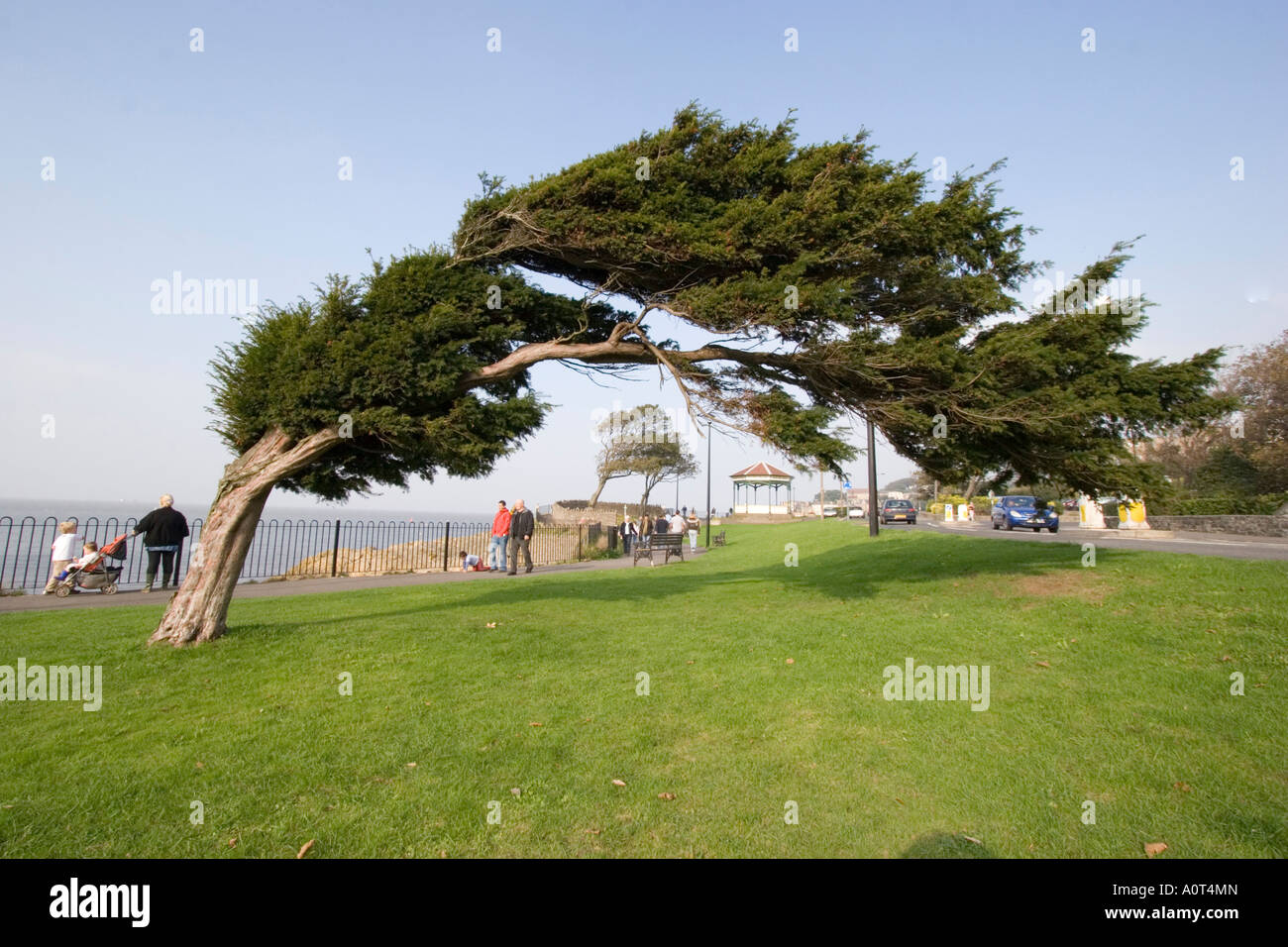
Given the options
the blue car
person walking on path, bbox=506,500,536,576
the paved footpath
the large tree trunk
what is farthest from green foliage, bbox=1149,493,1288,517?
the large tree trunk

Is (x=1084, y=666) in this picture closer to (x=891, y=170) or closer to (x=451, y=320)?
(x=891, y=170)

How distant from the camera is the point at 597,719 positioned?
18.4ft

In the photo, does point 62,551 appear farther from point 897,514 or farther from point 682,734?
point 897,514

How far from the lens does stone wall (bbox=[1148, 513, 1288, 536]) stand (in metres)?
A: 24.5

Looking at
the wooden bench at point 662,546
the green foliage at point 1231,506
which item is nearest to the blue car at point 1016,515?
the green foliage at point 1231,506

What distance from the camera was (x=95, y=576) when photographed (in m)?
12.3

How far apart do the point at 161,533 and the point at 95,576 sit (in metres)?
1.18

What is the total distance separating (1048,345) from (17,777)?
11.4m

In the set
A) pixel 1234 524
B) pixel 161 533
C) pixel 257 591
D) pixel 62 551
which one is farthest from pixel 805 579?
pixel 1234 524

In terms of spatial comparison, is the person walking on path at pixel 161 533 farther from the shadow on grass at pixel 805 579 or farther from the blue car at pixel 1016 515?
the blue car at pixel 1016 515

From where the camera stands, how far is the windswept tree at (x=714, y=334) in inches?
330

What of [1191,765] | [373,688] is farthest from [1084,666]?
[373,688]

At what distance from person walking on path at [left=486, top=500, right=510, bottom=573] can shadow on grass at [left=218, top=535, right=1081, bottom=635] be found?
11.4 feet
